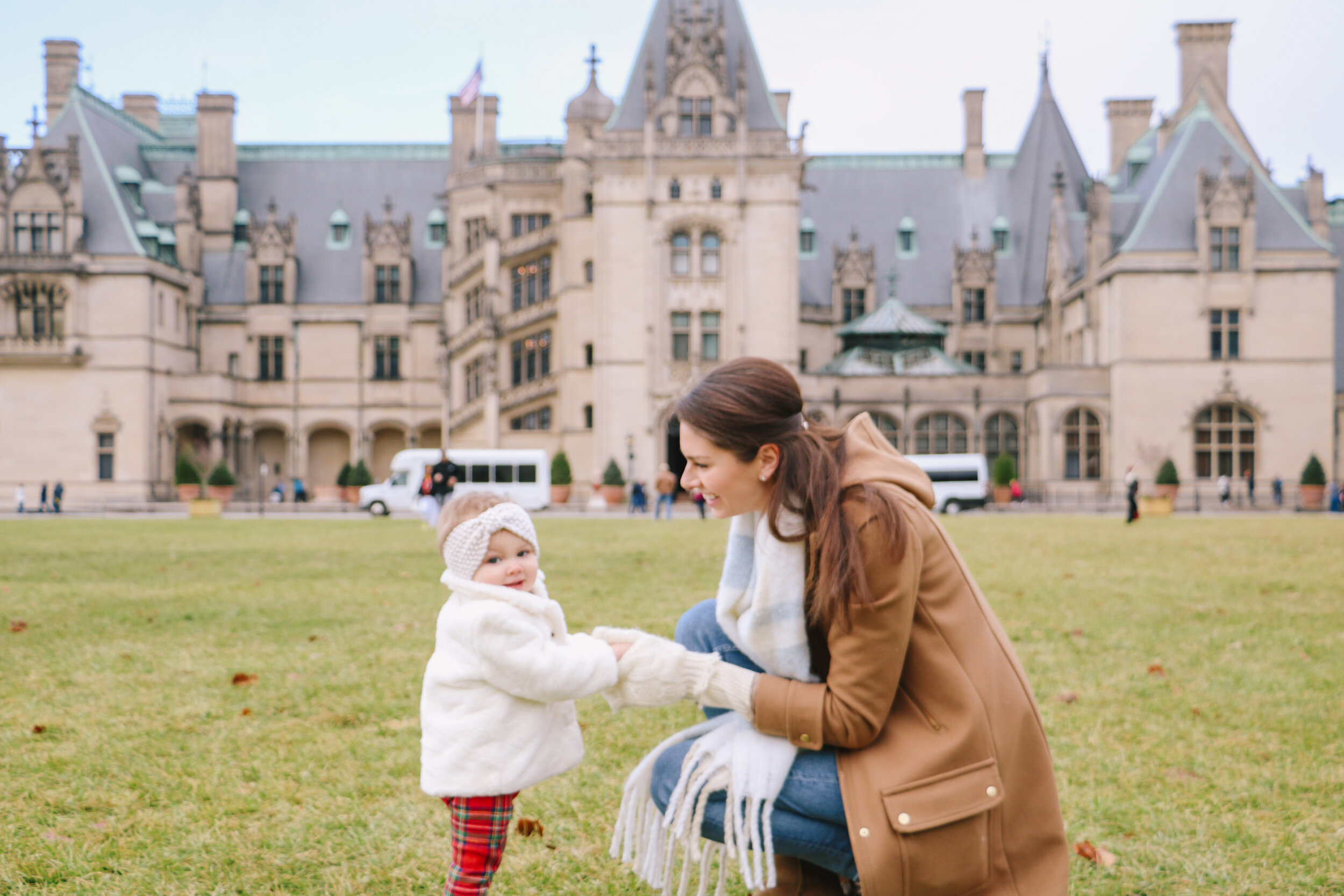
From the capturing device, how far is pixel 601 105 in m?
48.5

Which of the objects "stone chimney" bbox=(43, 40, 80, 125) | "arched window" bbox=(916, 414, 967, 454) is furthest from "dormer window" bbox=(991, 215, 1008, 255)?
"stone chimney" bbox=(43, 40, 80, 125)

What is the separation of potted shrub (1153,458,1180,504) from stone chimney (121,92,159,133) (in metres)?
55.7

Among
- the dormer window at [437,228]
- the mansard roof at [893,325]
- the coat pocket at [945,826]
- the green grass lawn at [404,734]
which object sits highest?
the dormer window at [437,228]

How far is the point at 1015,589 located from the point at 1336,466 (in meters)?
43.8

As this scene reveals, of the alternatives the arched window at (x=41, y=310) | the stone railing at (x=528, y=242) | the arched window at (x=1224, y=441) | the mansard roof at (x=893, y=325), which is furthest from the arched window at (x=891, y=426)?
the arched window at (x=41, y=310)

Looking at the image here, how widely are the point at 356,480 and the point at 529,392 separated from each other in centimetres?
815

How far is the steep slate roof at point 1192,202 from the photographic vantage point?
43.8 meters

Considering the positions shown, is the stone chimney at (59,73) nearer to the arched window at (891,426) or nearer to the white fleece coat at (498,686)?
the arched window at (891,426)

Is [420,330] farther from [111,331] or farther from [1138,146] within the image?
[1138,146]

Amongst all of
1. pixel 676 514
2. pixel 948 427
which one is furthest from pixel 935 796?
pixel 948 427

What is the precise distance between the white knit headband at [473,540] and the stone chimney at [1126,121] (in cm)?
5810

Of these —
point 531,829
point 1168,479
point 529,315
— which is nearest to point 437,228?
point 529,315

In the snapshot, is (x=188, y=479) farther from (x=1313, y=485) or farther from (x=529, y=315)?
(x=1313, y=485)

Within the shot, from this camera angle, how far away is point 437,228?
57.0 m
